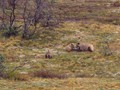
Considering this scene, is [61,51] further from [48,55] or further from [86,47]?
[48,55]

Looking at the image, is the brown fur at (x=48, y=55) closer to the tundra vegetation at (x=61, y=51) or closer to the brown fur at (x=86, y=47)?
the tundra vegetation at (x=61, y=51)

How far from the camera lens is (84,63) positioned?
91.1 feet

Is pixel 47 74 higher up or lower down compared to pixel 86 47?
lower down

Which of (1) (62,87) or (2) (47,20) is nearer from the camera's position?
(1) (62,87)

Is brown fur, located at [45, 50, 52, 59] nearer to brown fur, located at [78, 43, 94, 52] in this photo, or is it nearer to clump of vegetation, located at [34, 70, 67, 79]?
brown fur, located at [78, 43, 94, 52]

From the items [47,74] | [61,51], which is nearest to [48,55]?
[61,51]

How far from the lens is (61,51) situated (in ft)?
102

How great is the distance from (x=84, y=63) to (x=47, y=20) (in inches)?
518

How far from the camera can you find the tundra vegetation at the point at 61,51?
21.6m

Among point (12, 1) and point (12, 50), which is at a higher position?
point (12, 1)

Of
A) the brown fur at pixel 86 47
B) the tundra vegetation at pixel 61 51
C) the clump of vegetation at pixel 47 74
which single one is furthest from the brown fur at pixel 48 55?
the clump of vegetation at pixel 47 74

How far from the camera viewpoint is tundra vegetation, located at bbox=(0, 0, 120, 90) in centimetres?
2162

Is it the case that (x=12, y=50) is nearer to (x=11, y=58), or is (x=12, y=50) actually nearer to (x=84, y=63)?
(x=11, y=58)

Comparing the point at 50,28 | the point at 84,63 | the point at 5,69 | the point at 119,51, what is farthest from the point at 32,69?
the point at 50,28
